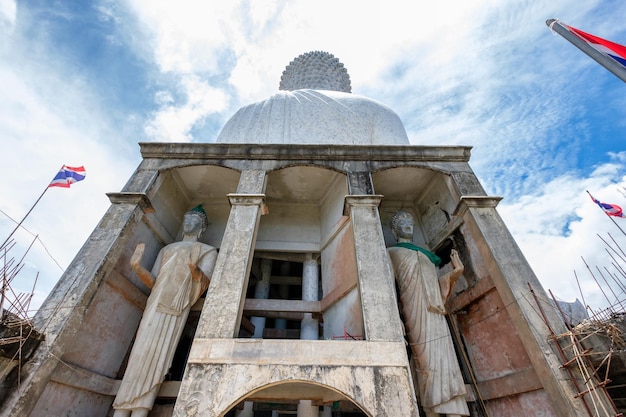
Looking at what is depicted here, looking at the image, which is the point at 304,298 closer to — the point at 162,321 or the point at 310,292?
the point at 310,292

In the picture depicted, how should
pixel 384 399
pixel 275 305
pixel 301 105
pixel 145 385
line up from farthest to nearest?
pixel 301 105, pixel 275 305, pixel 145 385, pixel 384 399

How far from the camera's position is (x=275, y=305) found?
277 inches

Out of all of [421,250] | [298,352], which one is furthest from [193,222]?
[421,250]

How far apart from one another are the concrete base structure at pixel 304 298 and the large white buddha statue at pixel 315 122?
7.64 ft

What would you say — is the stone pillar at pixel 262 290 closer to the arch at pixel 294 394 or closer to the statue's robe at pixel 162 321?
the statue's robe at pixel 162 321

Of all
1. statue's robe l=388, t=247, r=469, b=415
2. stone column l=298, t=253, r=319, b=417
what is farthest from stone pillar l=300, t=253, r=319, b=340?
statue's robe l=388, t=247, r=469, b=415

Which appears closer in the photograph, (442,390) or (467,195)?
(442,390)

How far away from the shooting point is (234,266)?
5.30 metres

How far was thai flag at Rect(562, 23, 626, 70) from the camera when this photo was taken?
15.3 ft

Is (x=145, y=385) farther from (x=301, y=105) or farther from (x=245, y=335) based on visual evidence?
(x=301, y=105)

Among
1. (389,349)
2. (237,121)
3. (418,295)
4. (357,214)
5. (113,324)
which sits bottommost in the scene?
→ (389,349)

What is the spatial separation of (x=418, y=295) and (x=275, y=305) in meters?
3.12

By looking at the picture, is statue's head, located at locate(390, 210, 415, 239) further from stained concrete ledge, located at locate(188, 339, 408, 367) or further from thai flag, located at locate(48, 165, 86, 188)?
thai flag, located at locate(48, 165, 86, 188)

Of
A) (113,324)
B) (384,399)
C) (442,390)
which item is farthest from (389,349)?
(113,324)
